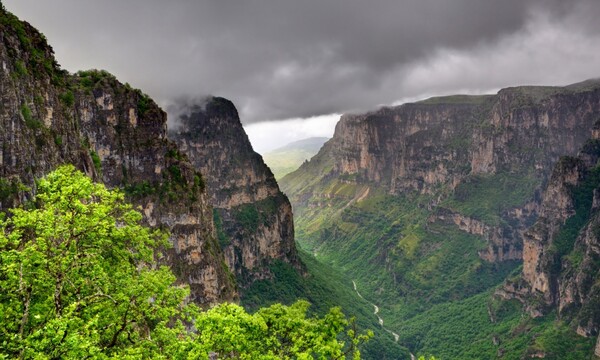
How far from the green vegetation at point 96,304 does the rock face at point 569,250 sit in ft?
431

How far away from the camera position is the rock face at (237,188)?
16988 cm

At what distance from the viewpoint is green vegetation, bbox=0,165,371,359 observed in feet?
64.0

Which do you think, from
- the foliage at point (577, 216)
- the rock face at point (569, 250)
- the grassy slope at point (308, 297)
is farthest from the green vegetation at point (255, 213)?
the foliage at point (577, 216)

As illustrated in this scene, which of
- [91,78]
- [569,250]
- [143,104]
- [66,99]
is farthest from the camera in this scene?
[569,250]

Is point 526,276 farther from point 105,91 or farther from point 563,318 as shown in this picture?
point 105,91

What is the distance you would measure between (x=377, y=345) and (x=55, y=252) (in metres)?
164

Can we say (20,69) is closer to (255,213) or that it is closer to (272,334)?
(272,334)

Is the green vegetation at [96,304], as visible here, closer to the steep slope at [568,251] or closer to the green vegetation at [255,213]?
the steep slope at [568,251]

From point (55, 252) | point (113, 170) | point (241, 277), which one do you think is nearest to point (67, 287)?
point (55, 252)

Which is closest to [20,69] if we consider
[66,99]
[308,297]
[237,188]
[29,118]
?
[29,118]

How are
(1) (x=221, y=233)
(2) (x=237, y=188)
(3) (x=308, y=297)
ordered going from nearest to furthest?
(1) (x=221, y=233)
(3) (x=308, y=297)
(2) (x=237, y=188)

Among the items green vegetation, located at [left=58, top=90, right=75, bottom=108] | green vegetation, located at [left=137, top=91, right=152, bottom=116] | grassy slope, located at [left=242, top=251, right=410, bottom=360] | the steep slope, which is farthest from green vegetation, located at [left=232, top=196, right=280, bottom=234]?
green vegetation, located at [left=58, top=90, right=75, bottom=108]

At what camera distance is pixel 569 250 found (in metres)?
165

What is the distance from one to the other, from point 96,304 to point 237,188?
6389 inches
